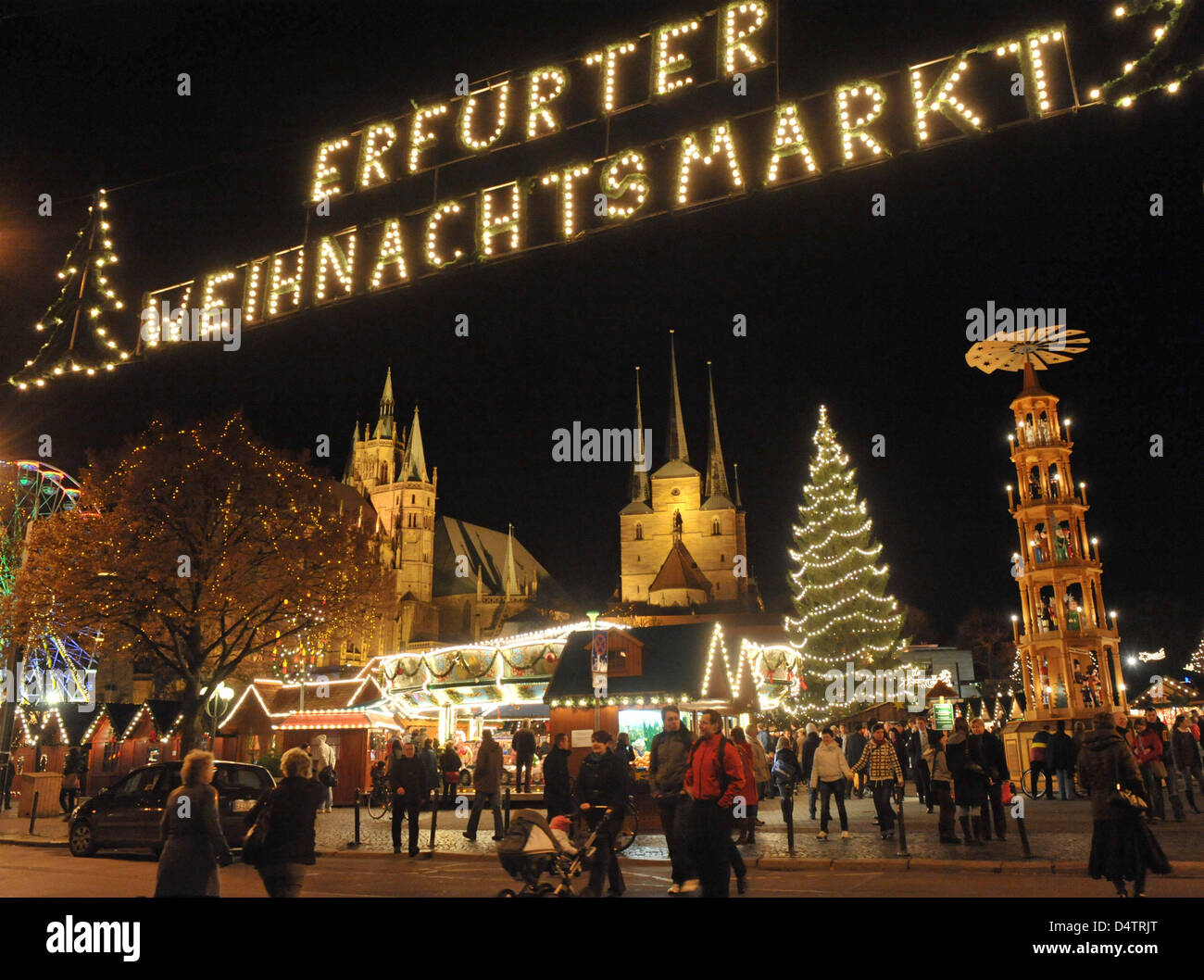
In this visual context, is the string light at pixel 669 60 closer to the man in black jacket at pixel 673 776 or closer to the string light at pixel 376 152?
the string light at pixel 376 152

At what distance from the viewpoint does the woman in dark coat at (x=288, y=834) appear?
702 centimetres

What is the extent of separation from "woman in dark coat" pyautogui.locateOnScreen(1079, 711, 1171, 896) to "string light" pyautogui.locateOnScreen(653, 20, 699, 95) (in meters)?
7.04

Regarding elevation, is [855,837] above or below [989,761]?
below

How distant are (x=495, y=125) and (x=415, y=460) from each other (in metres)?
99.3

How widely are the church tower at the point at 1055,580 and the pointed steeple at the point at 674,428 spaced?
73.9 m

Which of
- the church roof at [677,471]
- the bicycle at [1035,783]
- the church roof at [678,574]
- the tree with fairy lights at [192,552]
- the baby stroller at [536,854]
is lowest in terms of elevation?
the bicycle at [1035,783]

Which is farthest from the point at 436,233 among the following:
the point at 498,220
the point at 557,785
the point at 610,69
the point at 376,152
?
the point at 557,785

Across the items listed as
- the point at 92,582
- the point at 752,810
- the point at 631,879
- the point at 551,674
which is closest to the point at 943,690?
the point at 551,674

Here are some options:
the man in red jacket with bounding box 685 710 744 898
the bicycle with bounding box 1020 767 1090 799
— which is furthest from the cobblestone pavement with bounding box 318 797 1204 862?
the man in red jacket with bounding box 685 710 744 898

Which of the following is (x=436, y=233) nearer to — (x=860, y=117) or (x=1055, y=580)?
(x=860, y=117)

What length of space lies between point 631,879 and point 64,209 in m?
11.0

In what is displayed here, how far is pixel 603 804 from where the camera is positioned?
10.0 meters

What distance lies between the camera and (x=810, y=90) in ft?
28.1

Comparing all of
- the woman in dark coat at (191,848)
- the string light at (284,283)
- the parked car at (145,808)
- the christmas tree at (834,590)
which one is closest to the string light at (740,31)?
the string light at (284,283)
